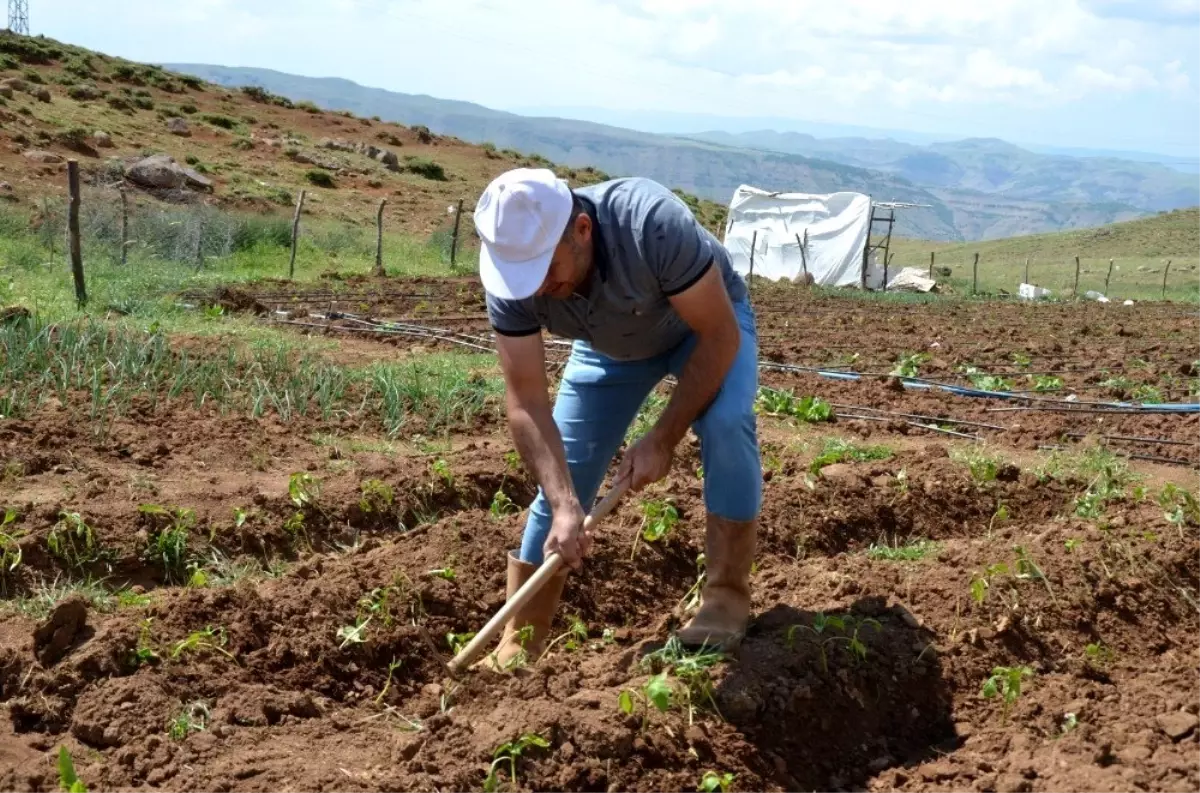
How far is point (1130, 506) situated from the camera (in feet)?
18.1

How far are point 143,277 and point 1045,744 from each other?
1190 cm

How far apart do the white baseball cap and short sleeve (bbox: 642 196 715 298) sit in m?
0.23

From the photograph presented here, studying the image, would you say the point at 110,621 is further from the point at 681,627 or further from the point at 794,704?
the point at 794,704

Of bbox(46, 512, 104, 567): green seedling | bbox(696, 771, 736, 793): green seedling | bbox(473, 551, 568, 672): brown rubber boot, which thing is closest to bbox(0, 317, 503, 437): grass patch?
bbox(46, 512, 104, 567): green seedling

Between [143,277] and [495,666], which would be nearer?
[495,666]

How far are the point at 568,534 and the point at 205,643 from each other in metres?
1.28

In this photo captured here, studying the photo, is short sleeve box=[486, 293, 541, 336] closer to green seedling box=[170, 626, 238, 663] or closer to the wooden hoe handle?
the wooden hoe handle

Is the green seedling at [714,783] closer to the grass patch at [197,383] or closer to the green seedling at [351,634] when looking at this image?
the green seedling at [351,634]

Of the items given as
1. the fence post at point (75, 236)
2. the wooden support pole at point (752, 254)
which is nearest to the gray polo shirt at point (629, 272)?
the fence post at point (75, 236)

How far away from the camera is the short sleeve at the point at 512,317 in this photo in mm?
3396

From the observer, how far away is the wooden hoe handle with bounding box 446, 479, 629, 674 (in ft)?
11.3

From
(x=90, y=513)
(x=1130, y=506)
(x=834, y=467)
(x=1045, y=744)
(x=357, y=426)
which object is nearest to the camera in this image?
(x=1045, y=744)

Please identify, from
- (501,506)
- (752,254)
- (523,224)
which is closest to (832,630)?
(523,224)

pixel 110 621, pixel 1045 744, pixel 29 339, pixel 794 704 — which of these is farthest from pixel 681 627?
pixel 29 339
